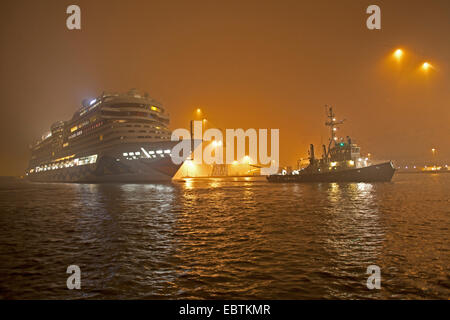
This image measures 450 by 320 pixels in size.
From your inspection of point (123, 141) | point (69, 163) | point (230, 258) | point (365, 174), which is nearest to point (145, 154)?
point (123, 141)

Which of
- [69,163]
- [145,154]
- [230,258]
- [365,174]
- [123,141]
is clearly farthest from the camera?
[69,163]

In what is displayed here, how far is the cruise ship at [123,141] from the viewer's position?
198ft

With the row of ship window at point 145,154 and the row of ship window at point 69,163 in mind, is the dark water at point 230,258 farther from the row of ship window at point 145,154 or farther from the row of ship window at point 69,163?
the row of ship window at point 69,163

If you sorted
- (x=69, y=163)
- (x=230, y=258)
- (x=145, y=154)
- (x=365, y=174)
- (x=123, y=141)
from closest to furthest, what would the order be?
(x=230, y=258), (x=365, y=174), (x=145, y=154), (x=123, y=141), (x=69, y=163)

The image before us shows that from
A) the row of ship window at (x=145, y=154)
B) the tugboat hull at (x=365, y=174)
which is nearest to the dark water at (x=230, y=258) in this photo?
the tugboat hull at (x=365, y=174)

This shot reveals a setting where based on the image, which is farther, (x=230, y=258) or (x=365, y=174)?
(x=365, y=174)

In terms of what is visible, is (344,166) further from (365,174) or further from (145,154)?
(145,154)

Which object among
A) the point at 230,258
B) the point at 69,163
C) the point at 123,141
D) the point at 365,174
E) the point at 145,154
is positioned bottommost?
the point at 230,258

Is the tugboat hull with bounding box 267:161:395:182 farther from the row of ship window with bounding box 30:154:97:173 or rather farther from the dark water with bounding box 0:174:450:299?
the row of ship window with bounding box 30:154:97:173

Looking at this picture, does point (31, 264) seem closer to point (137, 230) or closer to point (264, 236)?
point (137, 230)

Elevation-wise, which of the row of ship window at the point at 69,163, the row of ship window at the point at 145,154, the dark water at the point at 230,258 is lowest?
the dark water at the point at 230,258

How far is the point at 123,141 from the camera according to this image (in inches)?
2399

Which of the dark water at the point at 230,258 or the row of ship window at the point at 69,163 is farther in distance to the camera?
the row of ship window at the point at 69,163
